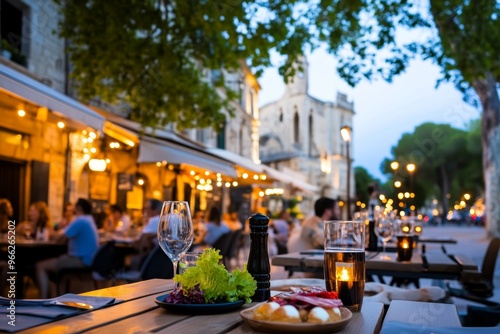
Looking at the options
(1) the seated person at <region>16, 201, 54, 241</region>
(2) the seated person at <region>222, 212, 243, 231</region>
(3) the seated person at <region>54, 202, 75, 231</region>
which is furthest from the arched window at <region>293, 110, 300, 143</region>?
(1) the seated person at <region>16, 201, 54, 241</region>

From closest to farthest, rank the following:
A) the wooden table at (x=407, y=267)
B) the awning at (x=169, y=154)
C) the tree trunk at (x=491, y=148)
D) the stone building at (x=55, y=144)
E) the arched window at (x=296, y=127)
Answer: the wooden table at (x=407, y=267) < the stone building at (x=55, y=144) < the awning at (x=169, y=154) < the tree trunk at (x=491, y=148) < the arched window at (x=296, y=127)

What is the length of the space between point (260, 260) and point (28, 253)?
18.0ft

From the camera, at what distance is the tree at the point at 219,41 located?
961 centimetres

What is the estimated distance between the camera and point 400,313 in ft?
6.48

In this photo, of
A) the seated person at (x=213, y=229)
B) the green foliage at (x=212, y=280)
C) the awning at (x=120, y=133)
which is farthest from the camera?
the seated person at (x=213, y=229)

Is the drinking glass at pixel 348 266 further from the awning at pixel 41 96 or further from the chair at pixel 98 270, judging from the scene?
the chair at pixel 98 270

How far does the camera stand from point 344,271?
1.88 meters

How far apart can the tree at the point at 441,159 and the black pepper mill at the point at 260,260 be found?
50280 millimetres

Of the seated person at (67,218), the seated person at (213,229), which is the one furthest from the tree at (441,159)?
the seated person at (67,218)

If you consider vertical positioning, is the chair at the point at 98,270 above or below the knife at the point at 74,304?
below

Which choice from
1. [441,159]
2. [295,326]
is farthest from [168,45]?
[441,159]

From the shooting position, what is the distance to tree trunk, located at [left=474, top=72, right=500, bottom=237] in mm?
18361

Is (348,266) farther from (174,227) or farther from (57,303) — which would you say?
(57,303)

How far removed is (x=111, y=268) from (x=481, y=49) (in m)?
7.97
